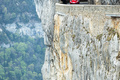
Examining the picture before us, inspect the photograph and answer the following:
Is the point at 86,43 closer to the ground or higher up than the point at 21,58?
higher up

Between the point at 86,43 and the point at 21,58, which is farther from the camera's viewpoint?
the point at 21,58

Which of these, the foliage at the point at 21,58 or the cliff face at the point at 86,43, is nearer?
the cliff face at the point at 86,43

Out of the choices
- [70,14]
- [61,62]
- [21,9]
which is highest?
[70,14]

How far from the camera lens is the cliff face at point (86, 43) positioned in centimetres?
2158

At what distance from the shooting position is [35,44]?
12606cm

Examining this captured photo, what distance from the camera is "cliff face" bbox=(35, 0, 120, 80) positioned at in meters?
21.6

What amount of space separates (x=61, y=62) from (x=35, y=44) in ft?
319

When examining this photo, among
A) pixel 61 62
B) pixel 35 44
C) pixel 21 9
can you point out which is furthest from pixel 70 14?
pixel 21 9

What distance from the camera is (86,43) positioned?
79.0 ft

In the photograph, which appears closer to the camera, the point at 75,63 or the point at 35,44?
the point at 75,63

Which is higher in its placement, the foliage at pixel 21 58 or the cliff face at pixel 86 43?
the cliff face at pixel 86 43

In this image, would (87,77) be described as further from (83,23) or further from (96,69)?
(83,23)

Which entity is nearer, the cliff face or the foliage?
the cliff face

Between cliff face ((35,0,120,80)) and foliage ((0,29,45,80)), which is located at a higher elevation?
cliff face ((35,0,120,80))
